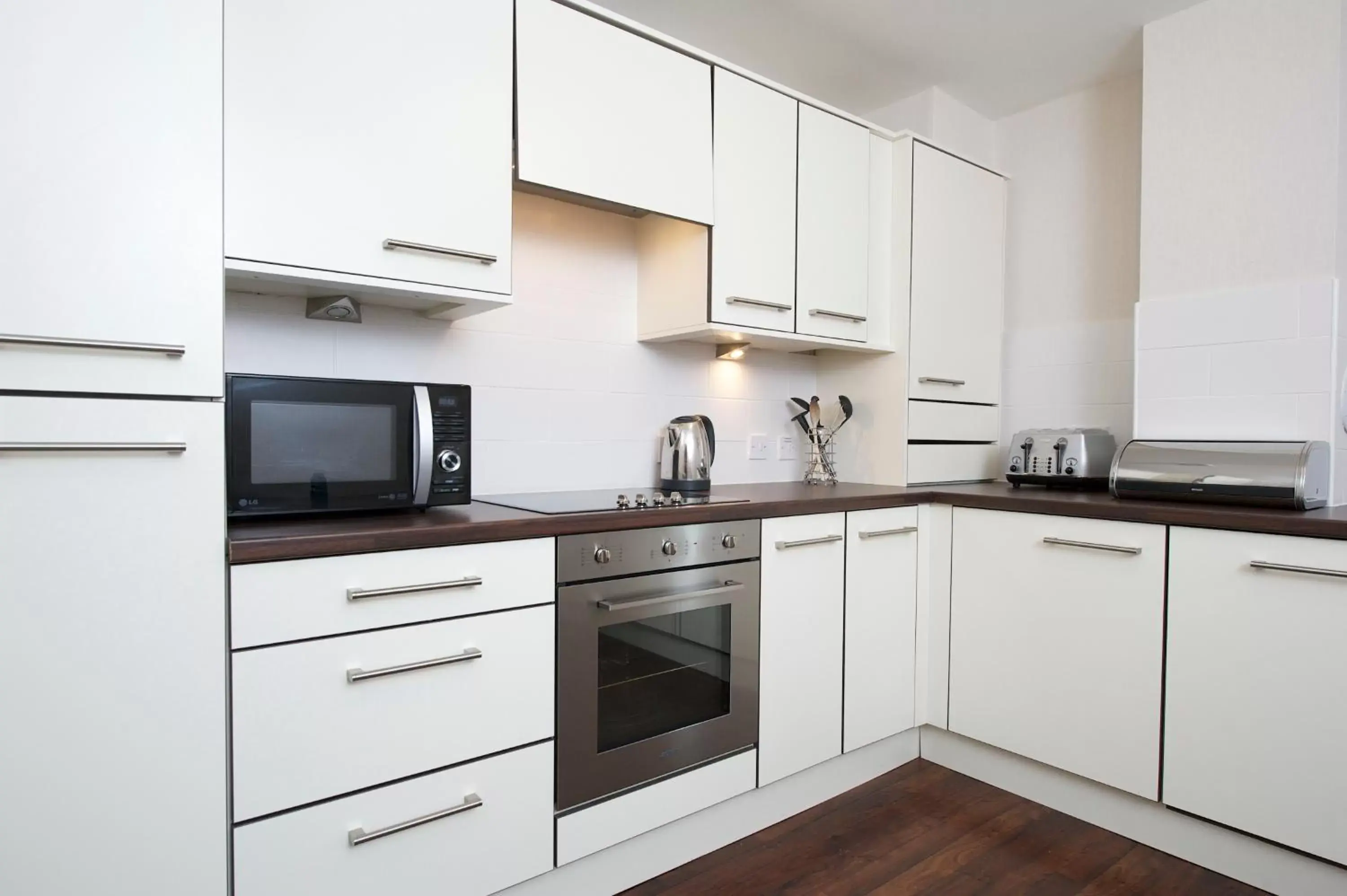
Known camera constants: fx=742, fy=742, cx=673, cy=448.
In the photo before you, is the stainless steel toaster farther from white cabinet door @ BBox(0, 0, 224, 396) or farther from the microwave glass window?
white cabinet door @ BBox(0, 0, 224, 396)

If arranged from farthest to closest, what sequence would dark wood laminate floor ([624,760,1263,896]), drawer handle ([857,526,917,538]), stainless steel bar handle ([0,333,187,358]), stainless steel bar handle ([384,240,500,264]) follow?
drawer handle ([857,526,917,538])
dark wood laminate floor ([624,760,1263,896])
stainless steel bar handle ([384,240,500,264])
stainless steel bar handle ([0,333,187,358])

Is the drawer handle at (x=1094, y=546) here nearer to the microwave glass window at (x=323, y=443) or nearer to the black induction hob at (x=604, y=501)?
the black induction hob at (x=604, y=501)

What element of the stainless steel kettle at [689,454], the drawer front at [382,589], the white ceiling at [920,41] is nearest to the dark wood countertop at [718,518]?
the drawer front at [382,589]

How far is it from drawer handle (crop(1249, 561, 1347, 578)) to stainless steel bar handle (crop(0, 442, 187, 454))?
228cm

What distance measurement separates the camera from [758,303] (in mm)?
2295

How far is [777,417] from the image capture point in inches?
114

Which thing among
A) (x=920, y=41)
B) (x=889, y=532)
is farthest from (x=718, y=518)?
(x=920, y=41)

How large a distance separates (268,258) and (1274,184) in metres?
2.67

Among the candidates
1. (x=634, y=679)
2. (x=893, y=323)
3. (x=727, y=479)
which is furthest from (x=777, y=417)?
(x=634, y=679)

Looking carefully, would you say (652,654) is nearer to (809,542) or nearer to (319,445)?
(809,542)

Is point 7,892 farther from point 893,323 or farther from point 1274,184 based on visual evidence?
point 1274,184

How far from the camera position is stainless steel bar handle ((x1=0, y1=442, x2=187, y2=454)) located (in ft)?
3.66

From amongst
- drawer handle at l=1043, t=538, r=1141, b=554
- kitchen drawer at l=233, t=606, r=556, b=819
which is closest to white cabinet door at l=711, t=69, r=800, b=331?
drawer handle at l=1043, t=538, r=1141, b=554

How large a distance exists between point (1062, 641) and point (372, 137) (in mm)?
2225
